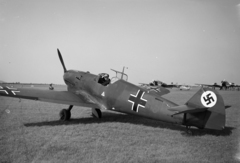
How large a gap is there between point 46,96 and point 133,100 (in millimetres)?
3475

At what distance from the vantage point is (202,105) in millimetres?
4828

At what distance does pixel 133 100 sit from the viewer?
20.3 ft

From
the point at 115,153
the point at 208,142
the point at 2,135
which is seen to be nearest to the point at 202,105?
the point at 208,142

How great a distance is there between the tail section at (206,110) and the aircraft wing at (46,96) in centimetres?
380

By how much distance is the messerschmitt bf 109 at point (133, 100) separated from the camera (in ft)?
15.5

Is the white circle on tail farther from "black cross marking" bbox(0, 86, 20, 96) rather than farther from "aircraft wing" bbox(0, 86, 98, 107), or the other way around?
"black cross marking" bbox(0, 86, 20, 96)

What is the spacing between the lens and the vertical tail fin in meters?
4.64

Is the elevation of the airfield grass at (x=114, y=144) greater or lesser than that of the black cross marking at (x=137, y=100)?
lesser

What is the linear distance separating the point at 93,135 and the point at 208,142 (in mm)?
3222

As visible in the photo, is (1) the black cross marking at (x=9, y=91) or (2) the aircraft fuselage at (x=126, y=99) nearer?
(2) the aircraft fuselage at (x=126, y=99)

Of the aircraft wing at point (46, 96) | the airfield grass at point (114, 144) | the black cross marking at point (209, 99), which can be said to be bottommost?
the airfield grass at point (114, 144)

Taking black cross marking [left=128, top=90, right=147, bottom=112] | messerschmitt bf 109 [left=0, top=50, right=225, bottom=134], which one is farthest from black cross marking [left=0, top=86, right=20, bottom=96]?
black cross marking [left=128, top=90, right=147, bottom=112]

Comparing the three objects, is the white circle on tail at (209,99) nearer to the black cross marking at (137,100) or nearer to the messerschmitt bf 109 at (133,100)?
the messerschmitt bf 109 at (133,100)

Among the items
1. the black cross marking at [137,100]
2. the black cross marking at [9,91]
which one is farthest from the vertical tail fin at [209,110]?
the black cross marking at [9,91]
